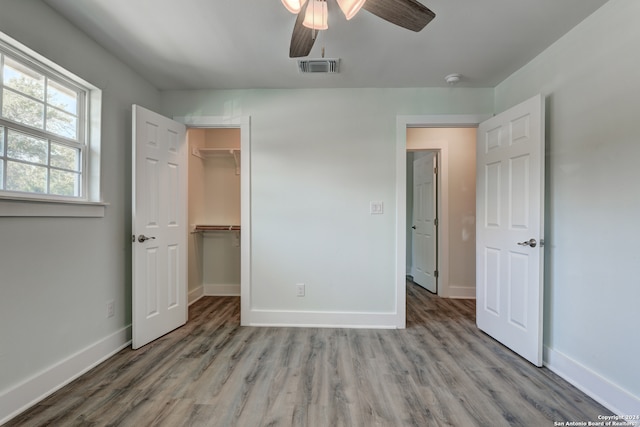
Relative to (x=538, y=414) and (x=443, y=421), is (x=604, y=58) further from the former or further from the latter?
(x=443, y=421)

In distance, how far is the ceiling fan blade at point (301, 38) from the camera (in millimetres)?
1441

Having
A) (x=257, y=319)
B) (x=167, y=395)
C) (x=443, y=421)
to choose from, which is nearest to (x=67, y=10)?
(x=167, y=395)

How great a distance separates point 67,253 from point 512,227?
327cm

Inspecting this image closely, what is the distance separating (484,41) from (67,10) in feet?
9.13

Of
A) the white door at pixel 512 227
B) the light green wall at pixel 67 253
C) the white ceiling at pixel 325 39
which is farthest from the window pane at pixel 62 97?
the white door at pixel 512 227

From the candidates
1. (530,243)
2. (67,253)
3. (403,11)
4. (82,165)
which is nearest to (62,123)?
(82,165)

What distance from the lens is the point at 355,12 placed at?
1295mm

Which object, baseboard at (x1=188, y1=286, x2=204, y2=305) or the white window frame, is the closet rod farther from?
the white window frame

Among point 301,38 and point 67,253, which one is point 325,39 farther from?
point 67,253

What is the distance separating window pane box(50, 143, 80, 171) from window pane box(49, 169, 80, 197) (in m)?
0.05

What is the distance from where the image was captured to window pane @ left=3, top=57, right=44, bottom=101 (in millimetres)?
1509

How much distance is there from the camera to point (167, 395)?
1.65m

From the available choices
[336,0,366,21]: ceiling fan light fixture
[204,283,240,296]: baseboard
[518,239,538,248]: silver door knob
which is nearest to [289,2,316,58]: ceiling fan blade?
[336,0,366,21]: ceiling fan light fixture

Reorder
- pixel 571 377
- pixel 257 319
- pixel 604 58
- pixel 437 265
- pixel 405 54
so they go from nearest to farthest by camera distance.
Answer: pixel 604 58 < pixel 571 377 < pixel 405 54 < pixel 257 319 < pixel 437 265
